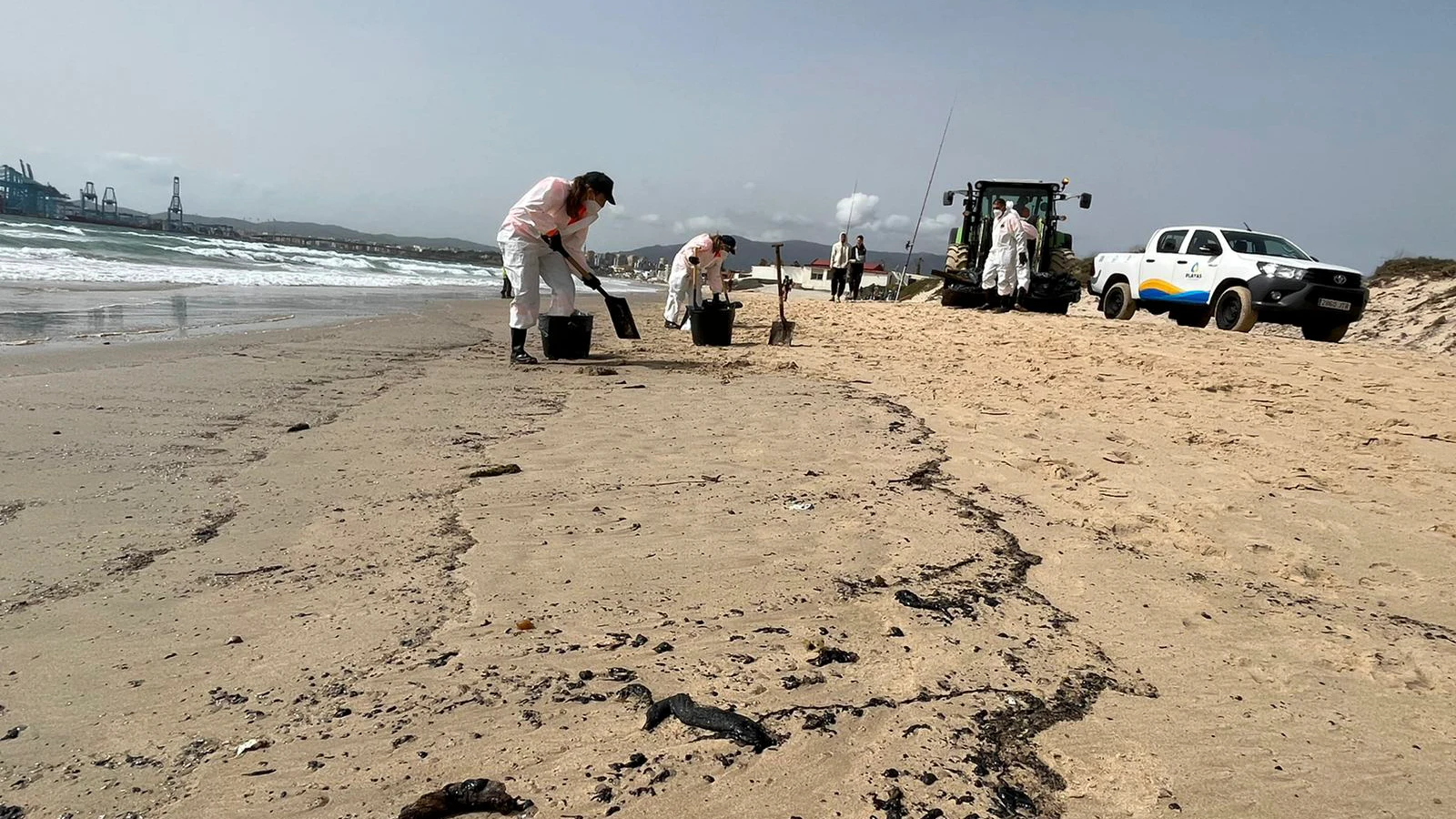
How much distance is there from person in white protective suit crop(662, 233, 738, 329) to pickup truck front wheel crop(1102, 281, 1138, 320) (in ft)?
21.0

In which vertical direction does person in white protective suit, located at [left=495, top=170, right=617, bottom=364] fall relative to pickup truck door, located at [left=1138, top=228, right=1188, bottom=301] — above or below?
below

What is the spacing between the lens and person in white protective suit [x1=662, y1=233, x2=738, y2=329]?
10177mm

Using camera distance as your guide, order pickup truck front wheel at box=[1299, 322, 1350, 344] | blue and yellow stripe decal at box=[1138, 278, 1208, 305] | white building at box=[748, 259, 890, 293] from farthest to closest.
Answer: white building at box=[748, 259, 890, 293]
blue and yellow stripe decal at box=[1138, 278, 1208, 305]
pickup truck front wheel at box=[1299, 322, 1350, 344]

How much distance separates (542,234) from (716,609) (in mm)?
5479

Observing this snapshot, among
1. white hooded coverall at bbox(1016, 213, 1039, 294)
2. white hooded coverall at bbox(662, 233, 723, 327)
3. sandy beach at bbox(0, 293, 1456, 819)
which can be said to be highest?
white hooded coverall at bbox(1016, 213, 1039, 294)

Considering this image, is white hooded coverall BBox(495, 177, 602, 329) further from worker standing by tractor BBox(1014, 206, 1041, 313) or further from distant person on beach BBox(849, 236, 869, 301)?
distant person on beach BBox(849, 236, 869, 301)

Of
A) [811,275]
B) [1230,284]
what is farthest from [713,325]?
[811,275]

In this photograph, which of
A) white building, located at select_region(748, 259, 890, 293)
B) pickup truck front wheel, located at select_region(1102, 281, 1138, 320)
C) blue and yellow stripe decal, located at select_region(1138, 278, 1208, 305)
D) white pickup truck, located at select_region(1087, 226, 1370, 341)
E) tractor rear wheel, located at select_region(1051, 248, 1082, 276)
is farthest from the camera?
white building, located at select_region(748, 259, 890, 293)

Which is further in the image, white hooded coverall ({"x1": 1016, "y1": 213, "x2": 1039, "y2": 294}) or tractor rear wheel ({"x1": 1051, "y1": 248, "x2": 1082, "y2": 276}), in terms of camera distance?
tractor rear wheel ({"x1": 1051, "y1": 248, "x2": 1082, "y2": 276})

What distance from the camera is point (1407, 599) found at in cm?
254

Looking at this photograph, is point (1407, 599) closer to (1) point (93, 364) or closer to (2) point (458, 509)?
(2) point (458, 509)

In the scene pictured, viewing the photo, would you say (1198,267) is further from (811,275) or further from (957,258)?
(811,275)

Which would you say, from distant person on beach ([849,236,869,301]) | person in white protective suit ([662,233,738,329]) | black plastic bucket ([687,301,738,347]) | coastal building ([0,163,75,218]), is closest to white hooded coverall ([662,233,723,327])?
person in white protective suit ([662,233,738,329])

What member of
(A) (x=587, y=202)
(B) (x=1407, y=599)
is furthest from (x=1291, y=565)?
(A) (x=587, y=202)
